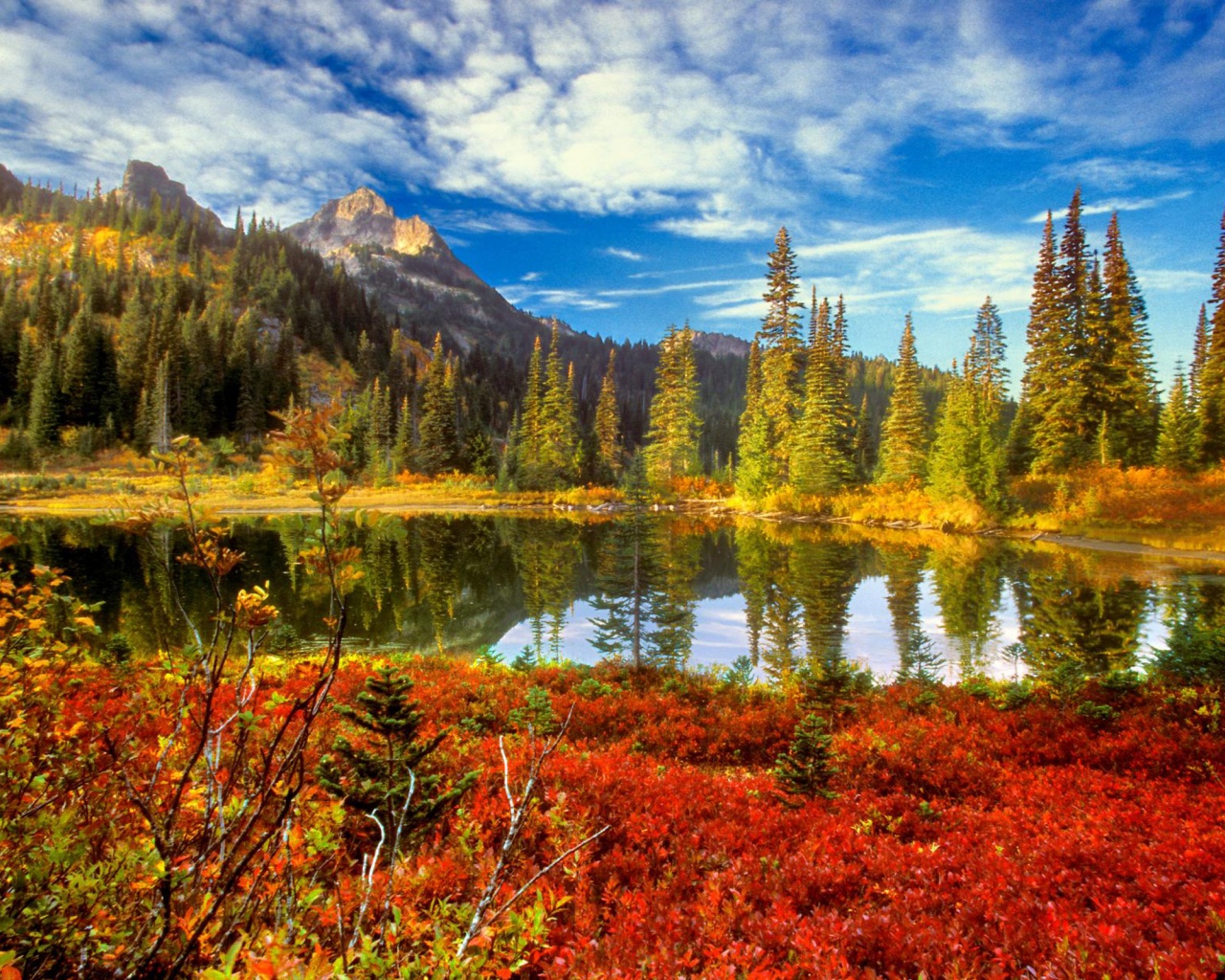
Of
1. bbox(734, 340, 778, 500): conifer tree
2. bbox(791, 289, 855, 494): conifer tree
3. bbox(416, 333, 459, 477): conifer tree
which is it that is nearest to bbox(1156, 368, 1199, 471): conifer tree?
bbox(791, 289, 855, 494): conifer tree

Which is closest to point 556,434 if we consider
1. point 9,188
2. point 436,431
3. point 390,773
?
point 436,431

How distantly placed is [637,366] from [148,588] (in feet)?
522

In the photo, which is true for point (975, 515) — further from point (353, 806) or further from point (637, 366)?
point (637, 366)

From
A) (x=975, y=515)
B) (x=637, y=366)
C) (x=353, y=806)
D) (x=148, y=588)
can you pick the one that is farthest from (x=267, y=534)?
(x=637, y=366)

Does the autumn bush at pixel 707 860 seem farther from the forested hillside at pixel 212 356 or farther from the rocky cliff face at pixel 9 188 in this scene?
the rocky cliff face at pixel 9 188

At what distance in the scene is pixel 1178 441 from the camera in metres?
31.7

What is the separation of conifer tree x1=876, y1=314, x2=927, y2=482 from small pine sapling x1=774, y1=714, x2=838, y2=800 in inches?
1628

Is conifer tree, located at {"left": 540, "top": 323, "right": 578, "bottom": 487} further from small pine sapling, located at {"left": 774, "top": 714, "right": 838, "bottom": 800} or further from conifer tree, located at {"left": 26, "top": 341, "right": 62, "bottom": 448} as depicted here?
small pine sapling, located at {"left": 774, "top": 714, "right": 838, "bottom": 800}

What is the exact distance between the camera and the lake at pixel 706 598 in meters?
13.5

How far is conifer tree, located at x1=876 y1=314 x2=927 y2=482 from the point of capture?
43500 mm

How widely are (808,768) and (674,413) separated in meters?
49.8

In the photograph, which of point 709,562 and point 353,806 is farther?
point 709,562

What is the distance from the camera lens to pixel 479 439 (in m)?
62.0

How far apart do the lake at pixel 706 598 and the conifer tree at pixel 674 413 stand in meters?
27.6
